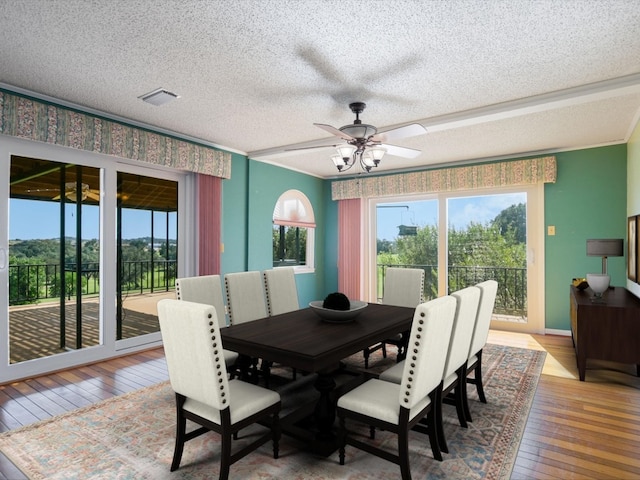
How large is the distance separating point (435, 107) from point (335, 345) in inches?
99.9

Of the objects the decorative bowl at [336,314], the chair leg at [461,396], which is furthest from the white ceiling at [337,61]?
the chair leg at [461,396]

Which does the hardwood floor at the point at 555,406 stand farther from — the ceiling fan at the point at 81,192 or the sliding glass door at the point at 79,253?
the ceiling fan at the point at 81,192

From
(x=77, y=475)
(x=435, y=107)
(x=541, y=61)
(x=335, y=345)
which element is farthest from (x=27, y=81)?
(x=541, y=61)

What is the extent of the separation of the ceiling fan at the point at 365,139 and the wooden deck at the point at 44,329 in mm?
3022

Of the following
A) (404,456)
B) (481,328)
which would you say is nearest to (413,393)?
(404,456)

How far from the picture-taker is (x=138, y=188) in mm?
4254

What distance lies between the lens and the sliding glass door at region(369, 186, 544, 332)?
5.09 m

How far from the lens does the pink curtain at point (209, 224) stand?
4.64 metres

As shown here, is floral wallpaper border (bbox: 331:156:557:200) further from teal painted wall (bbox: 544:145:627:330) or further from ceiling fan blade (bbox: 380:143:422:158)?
ceiling fan blade (bbox: 380:143:422:158)

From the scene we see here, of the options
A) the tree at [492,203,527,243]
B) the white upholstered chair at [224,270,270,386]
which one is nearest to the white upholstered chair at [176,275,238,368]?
the white upholstered chair at [224,270,270,386]

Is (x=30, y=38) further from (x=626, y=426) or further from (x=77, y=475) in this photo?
(x=626, y=426)

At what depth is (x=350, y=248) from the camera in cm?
653

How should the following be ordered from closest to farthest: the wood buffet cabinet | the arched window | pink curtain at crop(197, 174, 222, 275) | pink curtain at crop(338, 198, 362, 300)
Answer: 1. the wood buffet cabinet
2. pink curtain at crop(197, 174, 222, 275)
3. the arched window
4. pink curtain at crop(338, 198, 362, 300)

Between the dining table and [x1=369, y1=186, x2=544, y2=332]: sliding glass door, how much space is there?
3.28m
